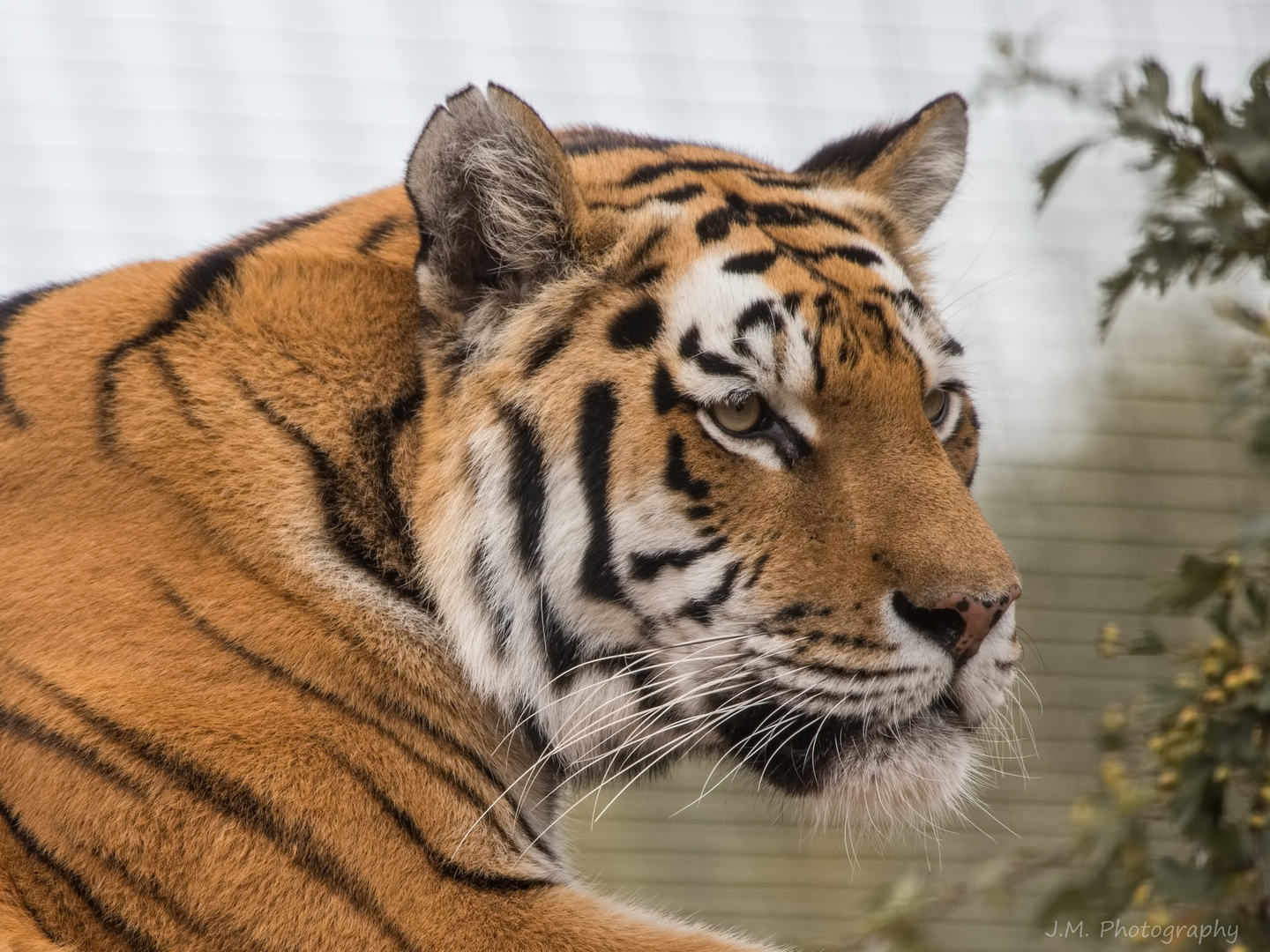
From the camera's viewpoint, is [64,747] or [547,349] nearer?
[64,747]

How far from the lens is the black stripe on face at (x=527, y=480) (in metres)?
1.28

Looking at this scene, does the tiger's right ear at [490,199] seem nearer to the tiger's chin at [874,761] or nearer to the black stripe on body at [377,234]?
the black stripe on body at [377,234]

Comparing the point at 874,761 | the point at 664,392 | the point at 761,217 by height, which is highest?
the point at 761,217

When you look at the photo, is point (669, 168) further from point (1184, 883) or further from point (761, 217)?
point (1184, 883)

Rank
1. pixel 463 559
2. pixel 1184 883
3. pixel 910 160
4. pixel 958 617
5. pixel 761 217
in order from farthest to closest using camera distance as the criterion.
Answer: pixel 910 160 → pixel 761 217 → pixel 463 559 → pixel 958 617 → pixel 1184 883

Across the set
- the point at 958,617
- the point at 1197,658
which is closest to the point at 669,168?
the point at 958,617

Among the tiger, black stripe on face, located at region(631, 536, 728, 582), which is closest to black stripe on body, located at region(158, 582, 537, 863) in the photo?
the tiger

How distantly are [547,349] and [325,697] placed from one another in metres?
0.38

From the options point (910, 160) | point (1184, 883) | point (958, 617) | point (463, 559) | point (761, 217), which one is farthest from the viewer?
point (910, 160)

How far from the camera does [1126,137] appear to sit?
1161 millimetres

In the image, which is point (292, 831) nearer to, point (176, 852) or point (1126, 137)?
point (176, 852)

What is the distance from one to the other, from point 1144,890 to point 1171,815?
3.4 inches

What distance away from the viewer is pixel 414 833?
1138mm

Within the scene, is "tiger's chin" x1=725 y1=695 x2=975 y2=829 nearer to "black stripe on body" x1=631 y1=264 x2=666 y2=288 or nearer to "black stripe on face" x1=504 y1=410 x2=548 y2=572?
"black stripe on face" x1=504 y1=410 x2=548 y2=572
